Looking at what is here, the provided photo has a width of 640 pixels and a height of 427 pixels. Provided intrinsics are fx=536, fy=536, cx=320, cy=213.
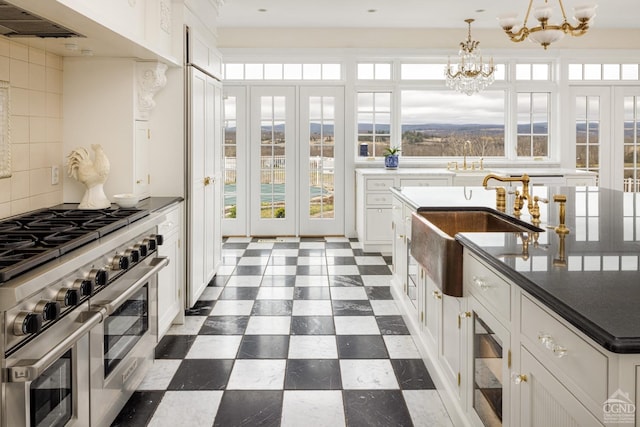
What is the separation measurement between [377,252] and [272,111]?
241 cm

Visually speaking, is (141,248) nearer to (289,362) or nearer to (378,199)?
(289,362)

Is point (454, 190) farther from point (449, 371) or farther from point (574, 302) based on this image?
point (574, 302)

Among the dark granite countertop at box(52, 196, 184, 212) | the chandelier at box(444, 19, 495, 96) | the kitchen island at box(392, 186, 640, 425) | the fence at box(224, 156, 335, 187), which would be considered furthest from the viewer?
the fence at box(224, 156, 335, 187)

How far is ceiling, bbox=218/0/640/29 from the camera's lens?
5.71 meters

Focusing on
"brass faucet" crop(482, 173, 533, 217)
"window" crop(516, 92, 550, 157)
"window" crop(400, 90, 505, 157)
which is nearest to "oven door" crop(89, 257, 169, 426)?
"brass faucet" crop(482, 173, 533, 217)

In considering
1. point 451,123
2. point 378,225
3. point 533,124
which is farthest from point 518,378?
point 533,124

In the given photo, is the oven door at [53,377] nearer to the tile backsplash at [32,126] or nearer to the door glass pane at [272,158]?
the tile backsplash at [32,126]

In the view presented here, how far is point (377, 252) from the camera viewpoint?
20.5ft

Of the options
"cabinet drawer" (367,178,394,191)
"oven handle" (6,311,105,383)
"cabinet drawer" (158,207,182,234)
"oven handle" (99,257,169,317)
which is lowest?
"oven handle" (6,311,105,383)

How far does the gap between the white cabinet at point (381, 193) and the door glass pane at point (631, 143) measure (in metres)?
2.80

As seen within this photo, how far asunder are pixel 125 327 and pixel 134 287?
193 mm

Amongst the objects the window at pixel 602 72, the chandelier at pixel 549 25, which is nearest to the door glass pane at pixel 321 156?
the window at pixel 602 72

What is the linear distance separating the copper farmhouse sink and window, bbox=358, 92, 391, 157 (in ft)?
13.5

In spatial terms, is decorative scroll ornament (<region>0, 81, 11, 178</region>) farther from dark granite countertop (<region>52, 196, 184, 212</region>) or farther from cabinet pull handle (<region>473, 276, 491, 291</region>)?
cabinet pull handle (<region>473, 276, 491, 291</region>)
